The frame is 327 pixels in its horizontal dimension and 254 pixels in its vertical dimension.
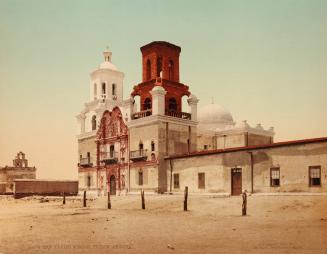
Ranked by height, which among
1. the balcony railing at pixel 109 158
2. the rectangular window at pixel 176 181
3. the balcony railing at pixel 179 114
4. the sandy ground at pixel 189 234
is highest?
the balcony railing at pixel 179 114

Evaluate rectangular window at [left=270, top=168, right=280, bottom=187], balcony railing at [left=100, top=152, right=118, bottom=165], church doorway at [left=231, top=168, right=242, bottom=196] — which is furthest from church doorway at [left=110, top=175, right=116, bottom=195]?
rectangular window at [left=270, top=168, right=280, bottom=187]

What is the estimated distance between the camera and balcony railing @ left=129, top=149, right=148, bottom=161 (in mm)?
40509

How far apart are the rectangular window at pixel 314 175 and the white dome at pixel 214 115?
80.6 feet

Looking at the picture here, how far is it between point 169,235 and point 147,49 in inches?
1264

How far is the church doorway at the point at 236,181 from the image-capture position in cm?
3189

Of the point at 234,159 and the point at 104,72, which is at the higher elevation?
the point at 104,72

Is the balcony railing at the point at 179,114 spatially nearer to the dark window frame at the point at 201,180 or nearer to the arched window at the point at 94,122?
the dark window frame at the point at 201,180

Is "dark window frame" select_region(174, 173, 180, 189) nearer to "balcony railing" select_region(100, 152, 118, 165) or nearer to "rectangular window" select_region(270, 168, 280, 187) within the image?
"balcony railing" select_region(100, 152, 118, 165)

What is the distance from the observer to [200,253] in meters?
10.8

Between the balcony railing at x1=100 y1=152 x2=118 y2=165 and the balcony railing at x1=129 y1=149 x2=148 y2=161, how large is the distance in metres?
2.97

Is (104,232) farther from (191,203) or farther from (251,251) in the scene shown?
(191,203)

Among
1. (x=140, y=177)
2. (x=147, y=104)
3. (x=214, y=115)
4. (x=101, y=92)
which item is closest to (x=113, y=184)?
(x=140, y=177)

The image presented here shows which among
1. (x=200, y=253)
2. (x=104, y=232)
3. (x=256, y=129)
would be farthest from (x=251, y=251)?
(x=256, y=129)

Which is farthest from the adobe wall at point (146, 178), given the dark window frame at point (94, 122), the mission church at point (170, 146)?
the dark window frame at point (94, 122)
